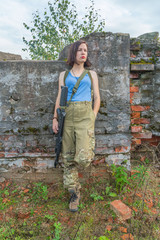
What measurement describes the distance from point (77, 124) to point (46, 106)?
66cm

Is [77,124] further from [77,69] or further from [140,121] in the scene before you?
[140,121]

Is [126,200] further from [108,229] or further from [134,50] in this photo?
[134,50]

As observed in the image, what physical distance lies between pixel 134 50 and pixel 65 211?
2474 millimetres

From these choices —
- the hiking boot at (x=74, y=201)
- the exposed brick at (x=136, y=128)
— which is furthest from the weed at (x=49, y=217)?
the exposed brick at (x=136, y=128)

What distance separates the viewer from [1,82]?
2.45m

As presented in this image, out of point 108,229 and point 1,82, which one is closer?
point 108,229

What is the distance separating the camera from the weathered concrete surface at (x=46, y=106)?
2410 mm

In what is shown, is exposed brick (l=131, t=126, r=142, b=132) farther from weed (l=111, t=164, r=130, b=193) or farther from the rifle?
the rifle

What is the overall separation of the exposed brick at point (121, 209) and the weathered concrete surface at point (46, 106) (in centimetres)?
67

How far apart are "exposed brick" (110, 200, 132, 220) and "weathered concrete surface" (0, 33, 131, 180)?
672mm

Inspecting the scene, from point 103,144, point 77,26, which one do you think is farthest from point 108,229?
point 77,26

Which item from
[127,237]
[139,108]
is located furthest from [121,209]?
[139,108]

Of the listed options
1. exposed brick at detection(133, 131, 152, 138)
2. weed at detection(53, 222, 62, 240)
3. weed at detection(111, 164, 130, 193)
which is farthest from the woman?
exposed brick at detection(133, 131, 152, 138)

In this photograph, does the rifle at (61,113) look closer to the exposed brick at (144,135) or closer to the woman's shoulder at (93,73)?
the woman's shoulder at (93,73)
